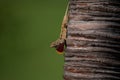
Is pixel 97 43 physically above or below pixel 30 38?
above

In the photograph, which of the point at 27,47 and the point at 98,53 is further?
the point at 27,47

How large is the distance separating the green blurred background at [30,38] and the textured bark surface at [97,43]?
2.55 metres

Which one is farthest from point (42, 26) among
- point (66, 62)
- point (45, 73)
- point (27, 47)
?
point (66, 62)

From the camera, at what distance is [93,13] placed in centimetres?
153

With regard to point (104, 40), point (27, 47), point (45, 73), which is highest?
point (104, 40)

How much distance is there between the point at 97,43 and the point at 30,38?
9.36ft

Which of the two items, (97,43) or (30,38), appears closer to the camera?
(97,43)

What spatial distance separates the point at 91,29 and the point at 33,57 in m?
2.71

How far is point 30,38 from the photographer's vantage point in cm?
431

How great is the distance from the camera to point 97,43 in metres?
1.51

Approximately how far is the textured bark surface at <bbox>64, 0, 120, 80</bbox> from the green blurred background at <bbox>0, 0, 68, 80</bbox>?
8.35 ft

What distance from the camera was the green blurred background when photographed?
13.6 ft

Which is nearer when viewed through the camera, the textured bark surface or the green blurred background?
the textured bark surface

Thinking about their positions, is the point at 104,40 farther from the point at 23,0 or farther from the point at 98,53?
the point at 23,0
